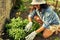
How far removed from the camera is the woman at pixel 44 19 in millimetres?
5531

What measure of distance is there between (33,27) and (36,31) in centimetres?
28

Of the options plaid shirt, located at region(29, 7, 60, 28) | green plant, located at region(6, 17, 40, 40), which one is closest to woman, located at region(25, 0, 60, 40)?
plaid shirt, located at region(29, 7, 60, 28)

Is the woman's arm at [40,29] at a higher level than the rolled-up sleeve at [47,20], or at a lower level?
lower

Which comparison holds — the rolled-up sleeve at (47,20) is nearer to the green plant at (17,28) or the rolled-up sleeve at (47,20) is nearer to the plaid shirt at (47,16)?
the plaid shirt at (47,16)

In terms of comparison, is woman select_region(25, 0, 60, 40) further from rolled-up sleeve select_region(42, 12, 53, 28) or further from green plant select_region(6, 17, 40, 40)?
green plant select_region(6, 17, 40, 40)

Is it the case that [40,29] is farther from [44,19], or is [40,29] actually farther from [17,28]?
[17,28]

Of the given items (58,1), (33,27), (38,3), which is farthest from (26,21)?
(58,1)

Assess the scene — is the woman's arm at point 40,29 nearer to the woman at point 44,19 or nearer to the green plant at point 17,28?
the woman at point 44,19

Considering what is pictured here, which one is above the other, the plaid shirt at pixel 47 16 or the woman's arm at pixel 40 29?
the plaid shirt at pixel 47 16

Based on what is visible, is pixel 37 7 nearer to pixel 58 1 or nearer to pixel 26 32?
pixel 26 32

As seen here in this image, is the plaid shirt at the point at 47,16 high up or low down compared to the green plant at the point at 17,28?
up

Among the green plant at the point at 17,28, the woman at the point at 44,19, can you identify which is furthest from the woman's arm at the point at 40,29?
the green plant at the point at 17,28

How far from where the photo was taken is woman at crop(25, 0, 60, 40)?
18.1 ft

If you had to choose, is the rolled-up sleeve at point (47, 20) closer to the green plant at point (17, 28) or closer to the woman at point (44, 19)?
the woman at point (44, 19)
